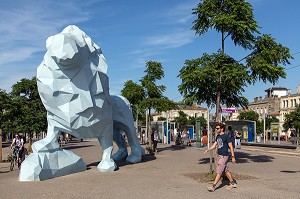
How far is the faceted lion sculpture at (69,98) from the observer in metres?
12.2

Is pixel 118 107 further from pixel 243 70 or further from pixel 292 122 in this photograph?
pixel 292 122

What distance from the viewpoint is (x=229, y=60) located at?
13820 millimetres

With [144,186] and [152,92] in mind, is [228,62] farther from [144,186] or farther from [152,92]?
[152,92]

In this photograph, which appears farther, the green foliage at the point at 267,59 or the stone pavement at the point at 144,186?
the green foliage at the point at 267,59

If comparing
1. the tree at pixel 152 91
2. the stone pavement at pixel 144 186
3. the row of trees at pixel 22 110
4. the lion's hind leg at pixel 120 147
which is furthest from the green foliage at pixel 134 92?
the stone pavement at pixel 144 186

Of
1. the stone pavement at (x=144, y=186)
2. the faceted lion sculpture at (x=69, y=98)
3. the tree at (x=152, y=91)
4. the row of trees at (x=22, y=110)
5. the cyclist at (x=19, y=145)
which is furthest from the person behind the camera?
the row of trees at (x=22, y=110)

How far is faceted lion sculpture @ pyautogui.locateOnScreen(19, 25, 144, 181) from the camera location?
1224 centimetres

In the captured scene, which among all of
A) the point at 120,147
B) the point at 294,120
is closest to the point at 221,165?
the point at 120,147

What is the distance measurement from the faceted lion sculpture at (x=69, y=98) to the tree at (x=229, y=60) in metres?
3.12

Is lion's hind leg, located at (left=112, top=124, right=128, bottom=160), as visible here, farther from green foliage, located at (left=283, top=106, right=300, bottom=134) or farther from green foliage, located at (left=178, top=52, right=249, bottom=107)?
green foliage, located at (left=283, top=106, right=300, bottom=134)

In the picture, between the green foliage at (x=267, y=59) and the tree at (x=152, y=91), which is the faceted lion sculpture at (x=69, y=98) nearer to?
the green foliage at (x=267, y=59)

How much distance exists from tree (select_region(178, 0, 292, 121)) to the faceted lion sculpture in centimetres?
312

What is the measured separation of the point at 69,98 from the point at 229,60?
225 inches

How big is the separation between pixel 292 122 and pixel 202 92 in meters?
50.2
